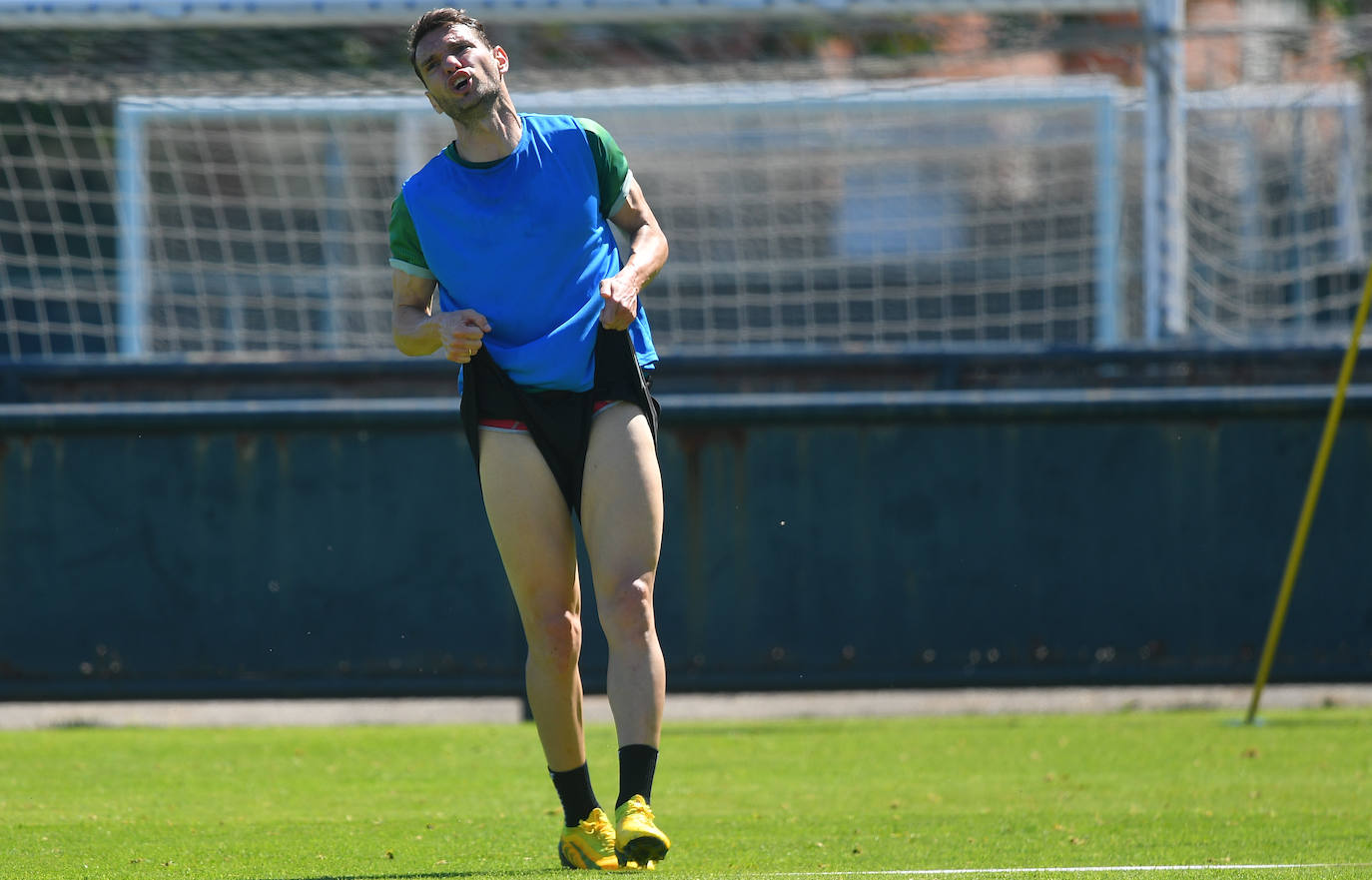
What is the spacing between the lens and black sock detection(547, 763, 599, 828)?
14.3ft

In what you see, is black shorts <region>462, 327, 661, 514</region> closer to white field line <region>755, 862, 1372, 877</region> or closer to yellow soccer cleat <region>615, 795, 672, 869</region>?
yellow soccer cleat <region>615, 795, 672, 869</region>

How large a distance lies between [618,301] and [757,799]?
2.18 metres

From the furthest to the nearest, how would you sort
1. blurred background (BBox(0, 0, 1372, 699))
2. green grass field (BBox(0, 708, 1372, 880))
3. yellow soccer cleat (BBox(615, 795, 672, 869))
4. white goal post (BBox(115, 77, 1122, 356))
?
white goal post (BBox(115, 77, 1122, 356)) → blurred background (BBox(0, 0, 1372, 699)) → green grass field (BBox(0, 708, 1372, 880)) → yellow soccer cleat (BBox(615, 795, 672, 869))

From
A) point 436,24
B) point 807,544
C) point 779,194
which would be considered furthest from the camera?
point 779,194

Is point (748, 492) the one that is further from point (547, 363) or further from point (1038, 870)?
point (1038, 870)

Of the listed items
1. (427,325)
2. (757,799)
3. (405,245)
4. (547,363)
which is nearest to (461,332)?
(427,325)

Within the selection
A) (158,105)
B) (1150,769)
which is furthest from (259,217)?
(1150,769)

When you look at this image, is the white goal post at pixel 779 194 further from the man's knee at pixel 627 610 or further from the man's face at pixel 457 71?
the man's knee at pixel 627 610

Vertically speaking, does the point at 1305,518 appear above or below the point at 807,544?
above

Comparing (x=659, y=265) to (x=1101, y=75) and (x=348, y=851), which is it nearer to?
(x=348, y=851)

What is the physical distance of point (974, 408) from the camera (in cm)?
789

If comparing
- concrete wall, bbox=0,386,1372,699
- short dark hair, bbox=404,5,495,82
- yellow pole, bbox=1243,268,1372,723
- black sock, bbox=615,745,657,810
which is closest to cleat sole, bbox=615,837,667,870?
black sock, bbox=615,745,657,810

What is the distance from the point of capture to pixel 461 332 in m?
4.16

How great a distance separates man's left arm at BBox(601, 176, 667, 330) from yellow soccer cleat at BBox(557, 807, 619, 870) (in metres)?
1.20
